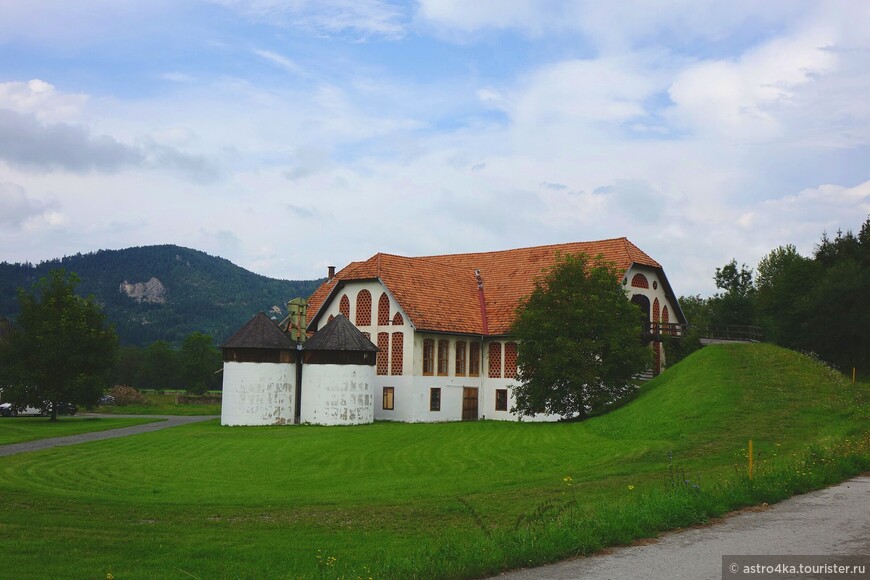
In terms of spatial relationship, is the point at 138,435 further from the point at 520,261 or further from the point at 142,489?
the point at 520,261

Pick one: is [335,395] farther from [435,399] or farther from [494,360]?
[494,360]

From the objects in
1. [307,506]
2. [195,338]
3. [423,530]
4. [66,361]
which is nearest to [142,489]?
→ [307,506]

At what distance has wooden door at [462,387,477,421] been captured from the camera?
4950 cm

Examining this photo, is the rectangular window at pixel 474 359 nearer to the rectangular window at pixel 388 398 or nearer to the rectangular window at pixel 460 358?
the rectangular window at pixel 460 358

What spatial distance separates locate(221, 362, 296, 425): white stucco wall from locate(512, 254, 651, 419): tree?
13.0m

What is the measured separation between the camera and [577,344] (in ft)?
131

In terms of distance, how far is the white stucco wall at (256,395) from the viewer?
43750mm

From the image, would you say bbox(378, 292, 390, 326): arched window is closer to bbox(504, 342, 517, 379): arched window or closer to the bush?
bbox(504, 342, 517, 379): arched window

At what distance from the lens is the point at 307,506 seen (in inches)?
668

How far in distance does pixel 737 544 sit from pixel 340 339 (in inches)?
1364

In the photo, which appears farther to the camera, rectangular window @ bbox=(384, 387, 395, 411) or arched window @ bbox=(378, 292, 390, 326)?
arched window @ bbox=(378, 292, 390, 326)

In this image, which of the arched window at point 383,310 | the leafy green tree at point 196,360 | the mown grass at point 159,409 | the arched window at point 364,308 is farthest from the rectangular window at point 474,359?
the leafy green tree at point 196,360

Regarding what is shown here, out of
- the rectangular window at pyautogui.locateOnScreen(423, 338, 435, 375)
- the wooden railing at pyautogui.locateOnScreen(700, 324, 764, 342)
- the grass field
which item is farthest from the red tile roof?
the grass field

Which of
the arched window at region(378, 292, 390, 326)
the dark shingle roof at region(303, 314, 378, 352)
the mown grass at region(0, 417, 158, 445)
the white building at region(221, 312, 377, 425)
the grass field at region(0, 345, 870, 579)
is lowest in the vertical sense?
the mown grass at region(0, 417, 158, 445)
